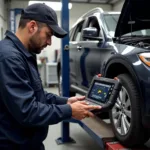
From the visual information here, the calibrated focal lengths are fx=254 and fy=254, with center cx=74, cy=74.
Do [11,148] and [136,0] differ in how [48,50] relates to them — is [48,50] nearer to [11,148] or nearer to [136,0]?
[136,0]

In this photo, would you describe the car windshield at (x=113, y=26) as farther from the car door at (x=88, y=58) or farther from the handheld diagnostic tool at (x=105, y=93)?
the handheld diagnostic tool at (x=105, y=93)

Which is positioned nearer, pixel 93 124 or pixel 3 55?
pixel 3 55

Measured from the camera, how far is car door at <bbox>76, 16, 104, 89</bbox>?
10.4 ft

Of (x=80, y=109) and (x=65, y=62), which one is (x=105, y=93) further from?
(x=65, y=62)

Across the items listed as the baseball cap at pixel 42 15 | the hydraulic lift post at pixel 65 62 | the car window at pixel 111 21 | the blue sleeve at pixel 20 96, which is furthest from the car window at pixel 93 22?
the blue sleeve at pixel 20 96

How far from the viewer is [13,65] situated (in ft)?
3.91

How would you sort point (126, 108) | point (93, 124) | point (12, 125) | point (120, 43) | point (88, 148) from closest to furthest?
1. point (12, 125)
2. point (126, 108)
3. point (120, 43)
4. point (93, 124)
5. point (88, 148)

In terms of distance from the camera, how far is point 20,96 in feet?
3.87

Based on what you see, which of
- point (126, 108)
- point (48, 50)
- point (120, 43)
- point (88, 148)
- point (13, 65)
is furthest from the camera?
point (48, 50)

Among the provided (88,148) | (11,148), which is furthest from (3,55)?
(88,148)

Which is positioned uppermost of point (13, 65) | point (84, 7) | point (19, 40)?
point (84, 7)

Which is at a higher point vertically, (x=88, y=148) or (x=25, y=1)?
(x=25, y=1)

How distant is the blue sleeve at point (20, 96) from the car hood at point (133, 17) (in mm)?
1439

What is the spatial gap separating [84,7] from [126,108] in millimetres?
10365
